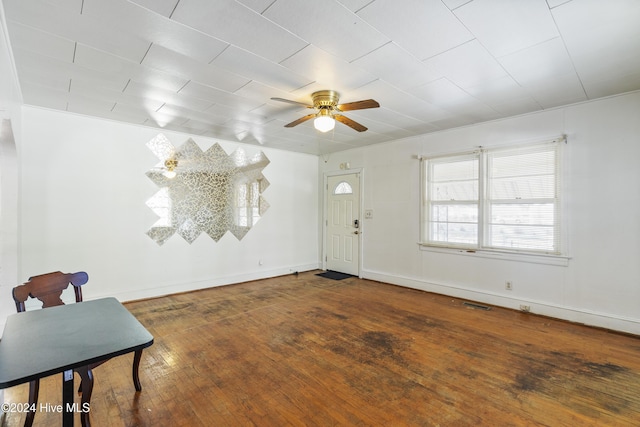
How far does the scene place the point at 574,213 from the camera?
3615 millimetres

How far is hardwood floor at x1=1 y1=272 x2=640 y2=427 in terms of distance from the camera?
1.99 meters

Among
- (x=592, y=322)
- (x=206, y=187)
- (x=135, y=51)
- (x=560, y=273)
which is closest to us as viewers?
(x=135, y=51)

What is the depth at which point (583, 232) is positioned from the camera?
11.7 feet

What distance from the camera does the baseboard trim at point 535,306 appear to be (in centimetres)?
332

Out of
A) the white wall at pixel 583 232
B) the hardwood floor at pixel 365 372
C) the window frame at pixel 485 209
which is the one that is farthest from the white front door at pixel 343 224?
the hardwood floor at pixel 365 372

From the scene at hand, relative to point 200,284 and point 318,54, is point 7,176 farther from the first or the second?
point 318,54

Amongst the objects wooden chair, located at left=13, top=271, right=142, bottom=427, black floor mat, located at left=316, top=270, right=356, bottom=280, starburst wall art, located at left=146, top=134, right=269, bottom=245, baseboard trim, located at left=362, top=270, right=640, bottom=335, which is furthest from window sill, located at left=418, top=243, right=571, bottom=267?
wooden chair, located at left=13, top=271, right=142, bottom=427

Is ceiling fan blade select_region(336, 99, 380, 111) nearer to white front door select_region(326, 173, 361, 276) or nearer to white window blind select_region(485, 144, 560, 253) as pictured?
white window blind select_region(485, 144, 560, 253)

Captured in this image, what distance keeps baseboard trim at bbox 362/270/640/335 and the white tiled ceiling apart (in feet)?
8.29

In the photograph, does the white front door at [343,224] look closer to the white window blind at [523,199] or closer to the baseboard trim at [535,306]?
the baseboard trim at [535,306]

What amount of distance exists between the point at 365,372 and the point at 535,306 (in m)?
2.82

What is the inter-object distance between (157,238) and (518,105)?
5384 millimetres

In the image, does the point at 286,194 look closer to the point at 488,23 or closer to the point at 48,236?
the point at 48,236

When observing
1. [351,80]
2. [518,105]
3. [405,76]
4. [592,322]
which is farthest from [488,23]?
[592,322]
